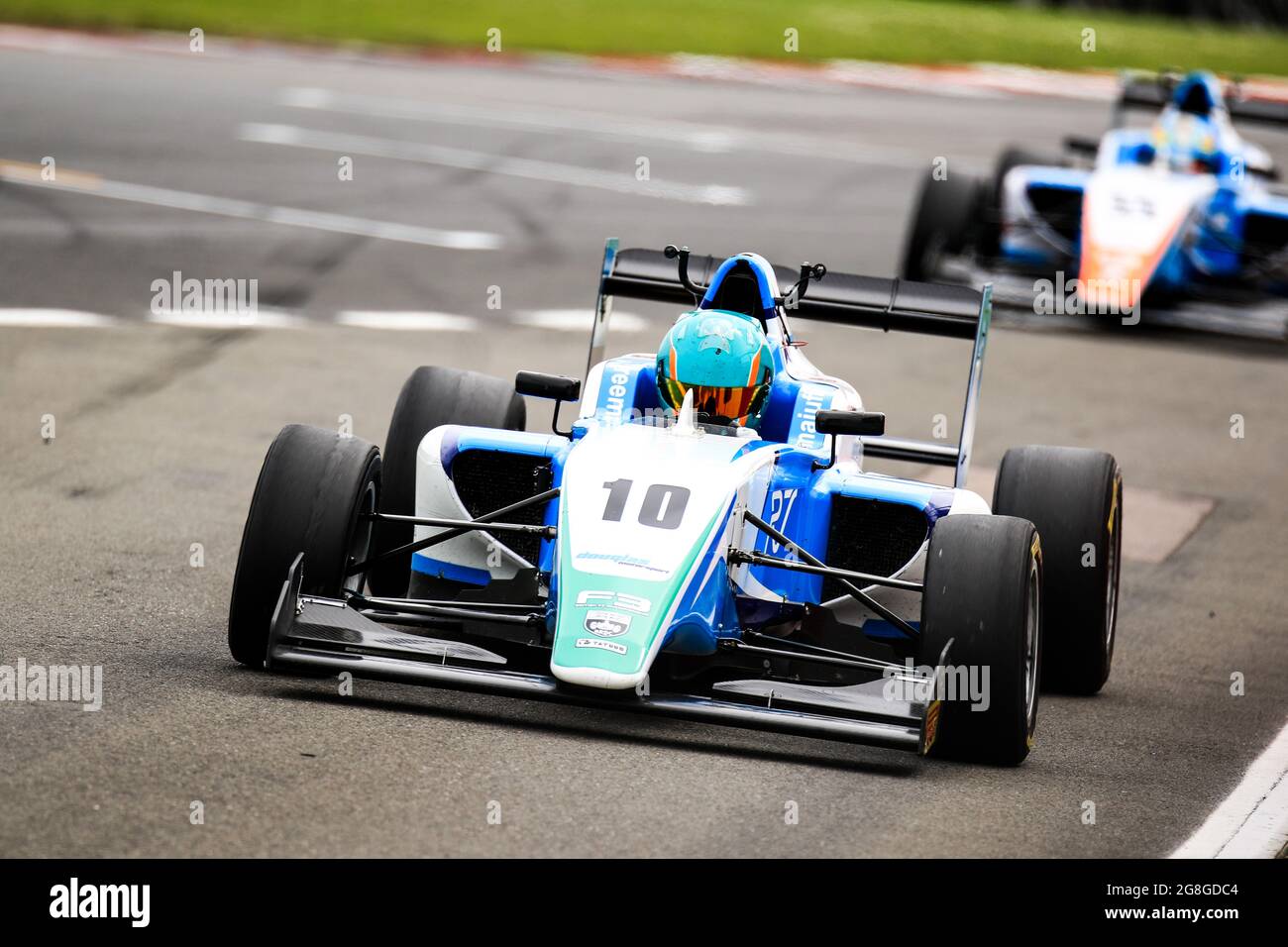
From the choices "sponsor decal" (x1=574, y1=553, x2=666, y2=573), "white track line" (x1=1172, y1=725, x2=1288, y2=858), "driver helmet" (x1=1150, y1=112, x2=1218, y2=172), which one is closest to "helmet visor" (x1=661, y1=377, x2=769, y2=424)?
"sponsor decal" (x1=574, y1=553, x2=666, y2=573)

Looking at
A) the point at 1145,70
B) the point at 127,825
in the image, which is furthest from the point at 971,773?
the point at 1145,70

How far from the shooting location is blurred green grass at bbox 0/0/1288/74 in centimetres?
3094

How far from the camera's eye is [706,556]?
7.33 metres

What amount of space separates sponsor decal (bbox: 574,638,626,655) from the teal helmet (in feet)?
4.65

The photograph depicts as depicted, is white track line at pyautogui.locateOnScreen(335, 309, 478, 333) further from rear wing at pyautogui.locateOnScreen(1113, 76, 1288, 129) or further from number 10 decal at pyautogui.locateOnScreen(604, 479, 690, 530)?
number 10 decal at pyautogui.locateOnScreen(604, 479, 690, 530)

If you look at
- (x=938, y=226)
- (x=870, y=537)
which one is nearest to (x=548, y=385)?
(x=870, y=537)

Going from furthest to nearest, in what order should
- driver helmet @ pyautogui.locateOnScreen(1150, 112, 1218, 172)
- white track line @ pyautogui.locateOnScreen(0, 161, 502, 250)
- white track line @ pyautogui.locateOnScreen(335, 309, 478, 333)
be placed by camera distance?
white track line @ pyautogui.locateOnScreen(0, 161, 502, 250) → driver helmet @ pyautogui.locateOnScreen(1150, 112, 1218, 172) → white track line @ pyautogui.locateOnScreen(335, 309, 478, 333)

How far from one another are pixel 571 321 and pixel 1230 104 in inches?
240

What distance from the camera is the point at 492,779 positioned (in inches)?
Answer: 263

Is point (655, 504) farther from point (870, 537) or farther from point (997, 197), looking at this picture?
point (997, 197)

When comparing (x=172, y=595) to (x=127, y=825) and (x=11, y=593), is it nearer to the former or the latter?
(x=11, y=593)

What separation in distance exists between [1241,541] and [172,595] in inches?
238

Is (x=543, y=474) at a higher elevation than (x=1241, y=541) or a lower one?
higher

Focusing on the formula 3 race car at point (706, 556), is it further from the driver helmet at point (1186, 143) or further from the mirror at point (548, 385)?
the driver helmet at point (1186, 143)
